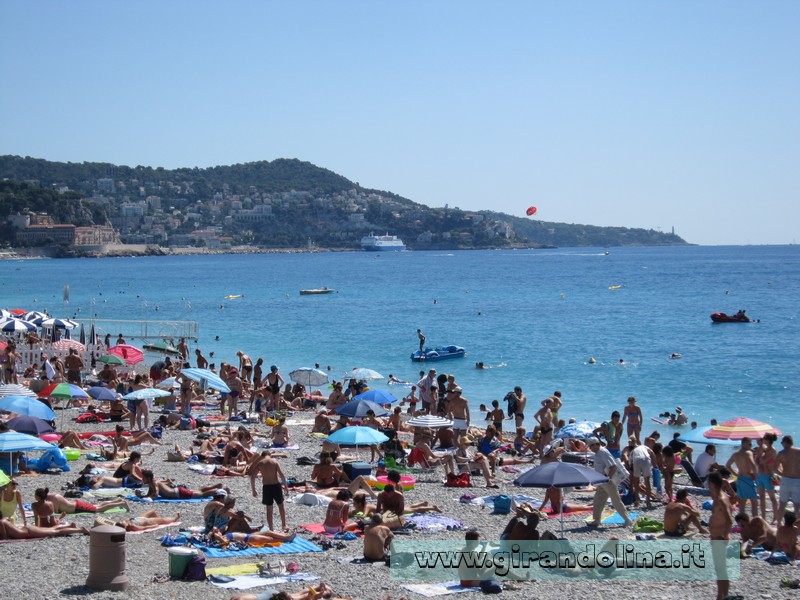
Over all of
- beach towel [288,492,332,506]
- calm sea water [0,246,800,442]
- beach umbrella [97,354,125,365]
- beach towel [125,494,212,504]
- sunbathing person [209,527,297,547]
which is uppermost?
sunbathing person [209,527,297,547]

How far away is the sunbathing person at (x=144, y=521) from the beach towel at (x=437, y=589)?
3.53m

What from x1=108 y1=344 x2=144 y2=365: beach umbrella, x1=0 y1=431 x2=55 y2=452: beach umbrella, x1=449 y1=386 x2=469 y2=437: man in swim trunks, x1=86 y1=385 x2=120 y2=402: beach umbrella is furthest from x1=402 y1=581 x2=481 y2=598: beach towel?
x1=108 y1=344 x2=144 y2=365: beach umbrella

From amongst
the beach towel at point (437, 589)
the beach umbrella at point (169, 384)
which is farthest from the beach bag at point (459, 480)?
the beach umbrella at point (169, 384)

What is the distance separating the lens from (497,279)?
108250 mm

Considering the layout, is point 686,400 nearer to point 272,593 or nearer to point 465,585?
point 465,585

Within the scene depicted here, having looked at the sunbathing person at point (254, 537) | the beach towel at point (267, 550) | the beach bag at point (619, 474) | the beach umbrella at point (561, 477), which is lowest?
the beach towel at point (267, 550)

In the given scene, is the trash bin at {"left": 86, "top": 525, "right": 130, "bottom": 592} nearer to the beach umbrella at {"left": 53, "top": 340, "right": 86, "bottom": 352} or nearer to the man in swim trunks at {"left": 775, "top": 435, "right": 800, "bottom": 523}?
the man in swim trunks at {"left": 775, "top": 435, "right": 800, "bottom": 523}

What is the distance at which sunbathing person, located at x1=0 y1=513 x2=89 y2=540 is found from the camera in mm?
9945

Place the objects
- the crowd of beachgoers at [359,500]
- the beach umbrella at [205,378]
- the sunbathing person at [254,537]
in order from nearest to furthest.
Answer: the crowd of beachgoers at [359,500], the sunbathing person at [254,537], the beach umbrella at [205,378]

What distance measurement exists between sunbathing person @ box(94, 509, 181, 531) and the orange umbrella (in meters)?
8.11

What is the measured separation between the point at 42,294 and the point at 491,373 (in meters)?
55.3

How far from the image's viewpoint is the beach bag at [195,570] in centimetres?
867

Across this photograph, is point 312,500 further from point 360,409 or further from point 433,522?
point 360,409

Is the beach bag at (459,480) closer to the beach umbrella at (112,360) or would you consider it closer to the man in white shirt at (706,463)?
the man in white shirt at (706,463)
